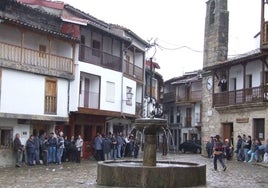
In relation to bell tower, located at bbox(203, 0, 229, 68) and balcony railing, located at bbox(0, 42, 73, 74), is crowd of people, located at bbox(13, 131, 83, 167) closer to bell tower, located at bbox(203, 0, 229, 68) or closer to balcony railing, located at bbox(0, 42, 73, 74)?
balcony railing, located at bbox(0, 42, 73, 74)

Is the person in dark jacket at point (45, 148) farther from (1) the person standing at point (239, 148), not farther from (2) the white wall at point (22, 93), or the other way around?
(1) the person standing at point (239, 148)

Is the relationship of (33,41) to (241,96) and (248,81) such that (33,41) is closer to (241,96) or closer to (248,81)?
(241,96)

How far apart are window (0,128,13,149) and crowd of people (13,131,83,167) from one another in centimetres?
60

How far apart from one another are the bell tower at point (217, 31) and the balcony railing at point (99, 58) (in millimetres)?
8568

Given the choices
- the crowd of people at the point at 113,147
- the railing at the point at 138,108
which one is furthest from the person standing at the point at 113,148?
the railing at the point at 138,108

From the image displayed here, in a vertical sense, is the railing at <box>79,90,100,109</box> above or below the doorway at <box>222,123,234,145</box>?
above

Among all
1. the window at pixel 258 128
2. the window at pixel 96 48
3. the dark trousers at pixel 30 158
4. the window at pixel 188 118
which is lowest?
the dark trousers at pixel 30 158

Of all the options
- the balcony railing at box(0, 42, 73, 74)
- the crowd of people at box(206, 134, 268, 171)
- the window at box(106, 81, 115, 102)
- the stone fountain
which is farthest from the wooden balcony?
the stone fountain

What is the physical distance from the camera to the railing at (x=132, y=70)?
35.4 metres

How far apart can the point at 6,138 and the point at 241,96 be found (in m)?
15.9

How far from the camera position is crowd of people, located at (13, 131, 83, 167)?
24094mm

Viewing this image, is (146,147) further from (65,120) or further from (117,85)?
(117,85)

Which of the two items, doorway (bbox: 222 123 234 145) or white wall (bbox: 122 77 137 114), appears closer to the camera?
white wall (bbox: 122 77 137 114)

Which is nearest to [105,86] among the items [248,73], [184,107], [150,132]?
[248,73]
